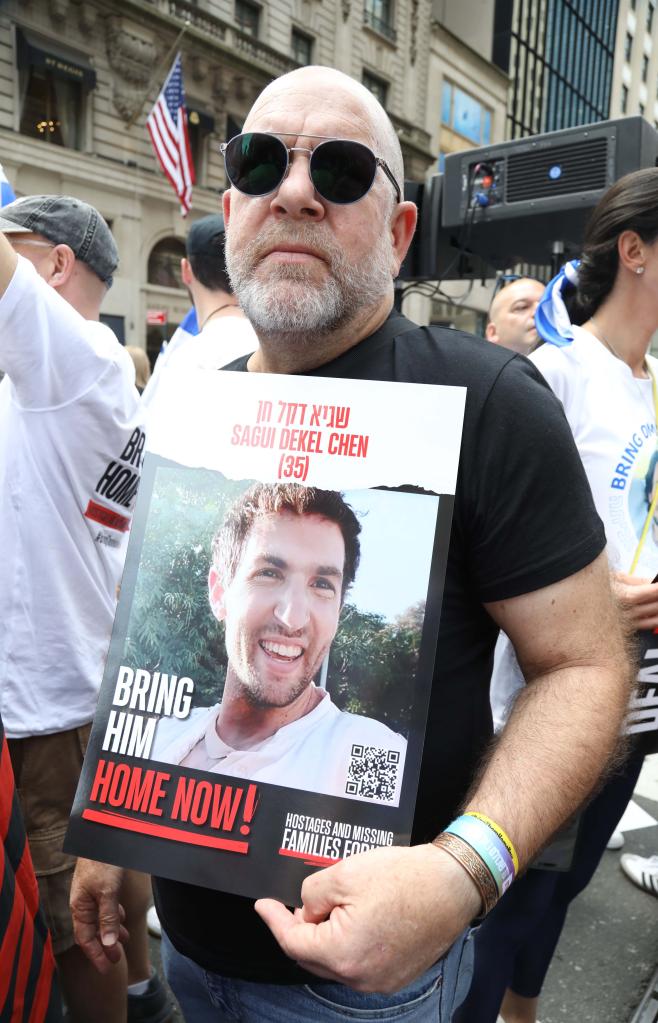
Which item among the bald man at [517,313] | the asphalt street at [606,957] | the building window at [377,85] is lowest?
the asphalt street at [606,957]

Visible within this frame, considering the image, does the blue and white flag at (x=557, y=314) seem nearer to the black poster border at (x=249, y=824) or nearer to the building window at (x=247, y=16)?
the black poster border at (x=249, y=824)

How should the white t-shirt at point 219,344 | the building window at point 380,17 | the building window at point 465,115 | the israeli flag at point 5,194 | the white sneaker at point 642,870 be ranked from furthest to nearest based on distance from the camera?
1. the building window at point 465,115
2. the building window at point 380,17
3. the white sneaker at point 642,870
4. the white t-shirt at point 219,344
5. the israeli flag at point 5,194

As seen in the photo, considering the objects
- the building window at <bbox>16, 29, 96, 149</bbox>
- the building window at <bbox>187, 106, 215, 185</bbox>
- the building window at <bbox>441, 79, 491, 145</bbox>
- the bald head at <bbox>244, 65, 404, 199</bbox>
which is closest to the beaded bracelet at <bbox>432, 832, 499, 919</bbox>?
the bald head at <bbox>244, 65, 404, 199</bbox>

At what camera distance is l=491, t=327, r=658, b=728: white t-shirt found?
5.61 feet

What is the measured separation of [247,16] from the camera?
18.8 metres

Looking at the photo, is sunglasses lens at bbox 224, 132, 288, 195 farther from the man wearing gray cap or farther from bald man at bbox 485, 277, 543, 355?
bald man at bbox 485, 277, 543, 355

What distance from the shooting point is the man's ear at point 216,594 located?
96 cm

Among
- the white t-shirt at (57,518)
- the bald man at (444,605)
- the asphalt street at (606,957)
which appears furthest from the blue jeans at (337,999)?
the asphalt street at (606,957)

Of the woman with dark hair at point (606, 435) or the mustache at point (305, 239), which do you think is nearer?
the mustache at point (305, 239)

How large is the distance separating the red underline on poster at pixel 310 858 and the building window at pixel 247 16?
21.1 m

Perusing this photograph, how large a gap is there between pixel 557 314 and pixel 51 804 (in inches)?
66.3

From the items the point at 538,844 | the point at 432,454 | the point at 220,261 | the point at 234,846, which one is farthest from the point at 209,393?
the point at 220,261

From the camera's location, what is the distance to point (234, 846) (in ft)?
2.89

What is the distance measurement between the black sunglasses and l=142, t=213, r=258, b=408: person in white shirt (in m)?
1.28
